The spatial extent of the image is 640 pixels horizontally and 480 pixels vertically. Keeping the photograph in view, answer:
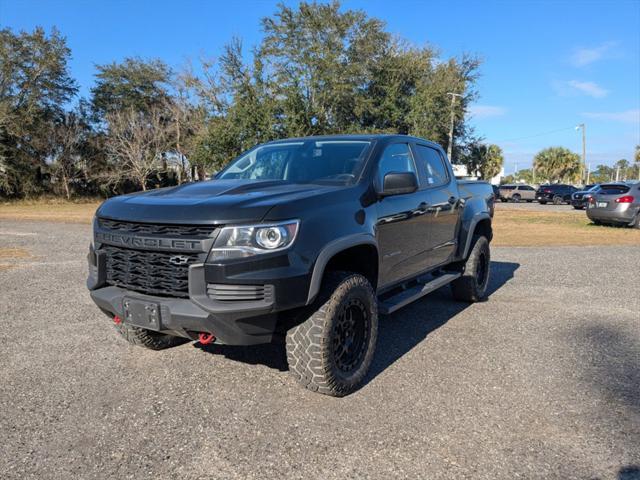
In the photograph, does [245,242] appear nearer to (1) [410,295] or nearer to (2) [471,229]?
(1) [410,295]

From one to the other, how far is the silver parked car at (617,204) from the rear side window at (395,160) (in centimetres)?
1380

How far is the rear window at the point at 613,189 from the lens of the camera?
1595cm

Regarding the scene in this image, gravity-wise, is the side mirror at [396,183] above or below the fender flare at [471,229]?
above

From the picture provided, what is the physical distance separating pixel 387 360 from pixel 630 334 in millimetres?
2660

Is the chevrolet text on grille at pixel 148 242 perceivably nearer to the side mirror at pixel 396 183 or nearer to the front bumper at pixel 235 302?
the front bumper at pixel 235 302

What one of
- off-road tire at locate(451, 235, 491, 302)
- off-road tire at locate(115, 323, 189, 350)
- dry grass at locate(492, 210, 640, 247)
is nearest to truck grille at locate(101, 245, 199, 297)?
off-road tire at locate(115, 323, 189, 350)

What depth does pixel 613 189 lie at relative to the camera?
53.5 ft

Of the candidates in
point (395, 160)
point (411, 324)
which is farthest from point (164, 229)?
point (411, 324)

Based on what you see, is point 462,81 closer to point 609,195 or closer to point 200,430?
point 609,195

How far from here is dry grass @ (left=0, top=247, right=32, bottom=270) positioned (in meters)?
8.95

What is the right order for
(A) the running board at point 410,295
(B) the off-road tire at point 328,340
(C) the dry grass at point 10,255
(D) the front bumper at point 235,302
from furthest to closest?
(C) the dry grass at point 10,255 → (A) the running board at point 410,295 → (B) the off-road tire at point 328,340 → (D) the front bumper at point 235,302

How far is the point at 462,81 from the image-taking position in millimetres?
41094

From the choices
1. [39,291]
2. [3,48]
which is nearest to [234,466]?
[39,291]

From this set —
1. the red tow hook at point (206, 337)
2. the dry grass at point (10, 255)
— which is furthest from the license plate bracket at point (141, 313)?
the dry grass at point (10, 255)
